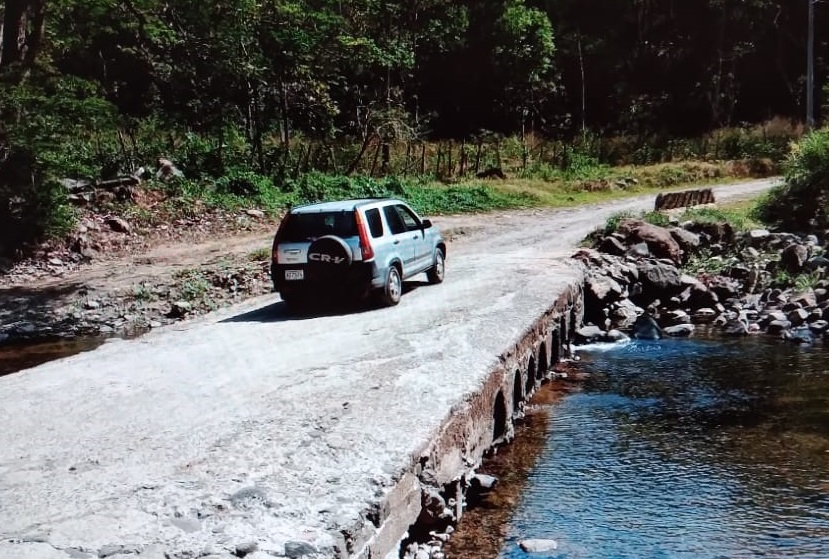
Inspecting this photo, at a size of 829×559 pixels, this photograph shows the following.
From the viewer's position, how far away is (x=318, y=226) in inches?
Answer: 512

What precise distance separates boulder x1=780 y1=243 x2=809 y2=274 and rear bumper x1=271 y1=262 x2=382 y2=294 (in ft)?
35.5

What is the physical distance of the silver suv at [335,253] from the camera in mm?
12789

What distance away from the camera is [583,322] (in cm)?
1714

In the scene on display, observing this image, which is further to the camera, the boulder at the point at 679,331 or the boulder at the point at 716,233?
the boulder at the point at 716,233

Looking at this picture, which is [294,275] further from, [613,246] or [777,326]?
[613,246]

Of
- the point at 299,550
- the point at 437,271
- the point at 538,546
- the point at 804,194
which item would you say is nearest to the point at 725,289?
the point at 804,194

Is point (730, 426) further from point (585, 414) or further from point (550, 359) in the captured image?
point (550, 359)

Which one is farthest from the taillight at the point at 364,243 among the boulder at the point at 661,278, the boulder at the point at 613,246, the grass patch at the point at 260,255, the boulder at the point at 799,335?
the boulder at the point at 613,246

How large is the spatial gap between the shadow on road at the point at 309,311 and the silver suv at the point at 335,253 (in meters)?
0.28

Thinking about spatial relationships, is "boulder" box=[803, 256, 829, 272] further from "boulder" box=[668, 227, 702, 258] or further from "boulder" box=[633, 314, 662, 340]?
"boulder" box=[633, 314, 662, 340]

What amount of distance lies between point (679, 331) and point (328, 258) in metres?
7.31

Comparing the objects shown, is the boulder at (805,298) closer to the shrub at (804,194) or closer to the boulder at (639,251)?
the boulder at (639,251)

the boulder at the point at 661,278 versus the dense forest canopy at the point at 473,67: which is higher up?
the dense forest canopy at the point at 473,67

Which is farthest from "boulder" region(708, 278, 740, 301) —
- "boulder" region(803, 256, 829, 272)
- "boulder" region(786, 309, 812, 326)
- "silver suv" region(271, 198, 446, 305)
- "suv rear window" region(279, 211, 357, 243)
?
"suv rear window" region(279, 211, 357, 243)
